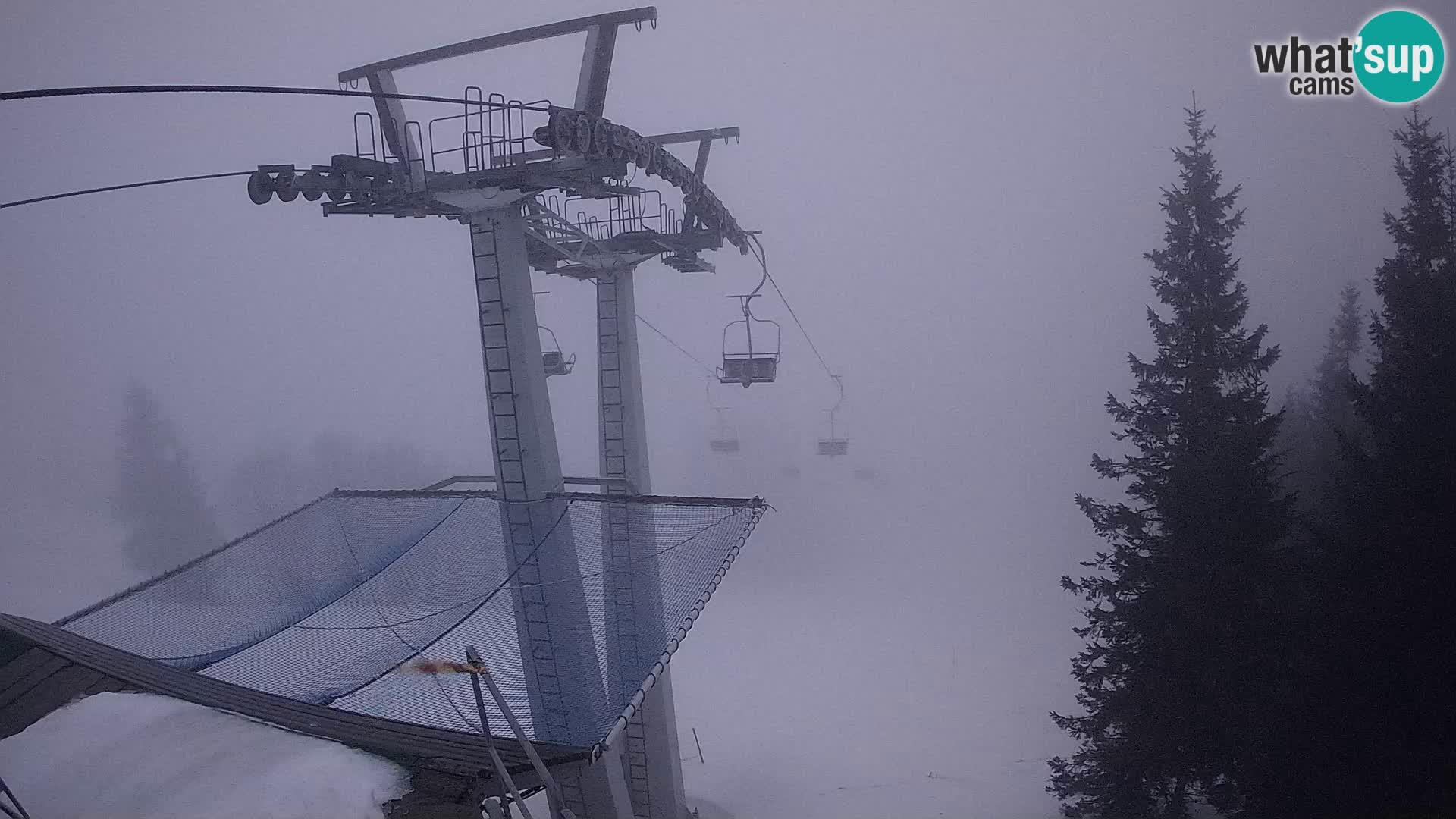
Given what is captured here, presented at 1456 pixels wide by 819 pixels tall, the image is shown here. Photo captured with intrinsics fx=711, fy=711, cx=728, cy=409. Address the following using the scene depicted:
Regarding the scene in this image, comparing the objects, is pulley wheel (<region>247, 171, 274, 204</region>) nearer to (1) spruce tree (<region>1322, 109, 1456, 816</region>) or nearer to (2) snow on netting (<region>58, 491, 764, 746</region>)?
(2) snow on netting (<region>58, 491, 764, 746</region>)

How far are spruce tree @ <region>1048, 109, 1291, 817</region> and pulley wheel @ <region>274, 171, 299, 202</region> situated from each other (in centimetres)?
1097

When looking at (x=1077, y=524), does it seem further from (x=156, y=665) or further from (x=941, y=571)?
(x=156, y=665)

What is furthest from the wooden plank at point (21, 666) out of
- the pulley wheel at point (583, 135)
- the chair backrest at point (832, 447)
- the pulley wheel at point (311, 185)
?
the chair backrest at point (832, 447)

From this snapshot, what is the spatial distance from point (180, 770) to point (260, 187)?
4692 mm

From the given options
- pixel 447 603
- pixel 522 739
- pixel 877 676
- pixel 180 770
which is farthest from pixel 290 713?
pixel 877 676

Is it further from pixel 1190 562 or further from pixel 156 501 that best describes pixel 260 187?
pixel 156 501

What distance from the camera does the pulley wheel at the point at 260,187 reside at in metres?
6.15

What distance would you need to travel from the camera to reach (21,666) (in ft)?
16.0

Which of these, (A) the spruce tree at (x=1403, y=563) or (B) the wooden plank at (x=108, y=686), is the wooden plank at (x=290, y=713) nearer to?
(B) the wooden plank at (x=108, y=686)

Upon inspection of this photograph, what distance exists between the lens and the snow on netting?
480 cm

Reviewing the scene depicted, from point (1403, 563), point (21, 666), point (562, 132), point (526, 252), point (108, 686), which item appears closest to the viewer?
point (108, 686)

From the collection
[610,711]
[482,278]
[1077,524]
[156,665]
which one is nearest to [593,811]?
[610,711]

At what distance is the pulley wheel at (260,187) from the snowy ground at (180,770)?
162 inches

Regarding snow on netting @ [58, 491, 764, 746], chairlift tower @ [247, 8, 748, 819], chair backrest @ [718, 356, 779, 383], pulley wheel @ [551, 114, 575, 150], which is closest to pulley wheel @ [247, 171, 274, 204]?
chairlift tower @ [247, 8, 748, 819]
